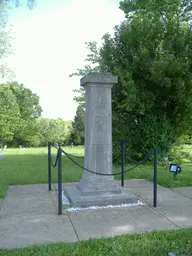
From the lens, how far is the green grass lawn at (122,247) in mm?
3365

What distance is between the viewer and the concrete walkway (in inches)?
158

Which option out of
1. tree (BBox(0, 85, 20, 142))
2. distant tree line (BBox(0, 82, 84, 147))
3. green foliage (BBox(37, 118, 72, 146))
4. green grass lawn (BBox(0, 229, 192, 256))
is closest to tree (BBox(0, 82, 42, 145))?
distant tree line (BBox(0, 82, 84, 147))

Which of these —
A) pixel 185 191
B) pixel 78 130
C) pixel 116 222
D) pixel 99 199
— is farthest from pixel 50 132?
pixel 116 222

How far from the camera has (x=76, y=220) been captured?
4.68 metres

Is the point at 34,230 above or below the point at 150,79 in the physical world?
below

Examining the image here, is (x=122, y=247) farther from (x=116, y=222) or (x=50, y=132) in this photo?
(x=50, y=132)

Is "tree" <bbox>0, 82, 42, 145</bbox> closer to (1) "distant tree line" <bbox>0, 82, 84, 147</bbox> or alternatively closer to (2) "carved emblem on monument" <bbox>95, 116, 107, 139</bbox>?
(1) "distant tree line" <bbox>0, 82, 84, 147</bbox>

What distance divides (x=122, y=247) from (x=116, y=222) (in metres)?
1.08

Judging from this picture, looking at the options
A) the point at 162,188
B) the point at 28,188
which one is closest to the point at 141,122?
the point at 162,188

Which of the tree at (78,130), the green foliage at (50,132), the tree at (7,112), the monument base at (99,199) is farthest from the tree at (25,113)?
the monument base at (99,199)

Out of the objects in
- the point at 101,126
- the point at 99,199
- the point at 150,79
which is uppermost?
the point at 150,79

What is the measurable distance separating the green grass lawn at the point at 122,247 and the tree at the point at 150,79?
7.46 metres

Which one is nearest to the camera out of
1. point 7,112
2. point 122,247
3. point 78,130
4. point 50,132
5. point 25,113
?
point 122,247

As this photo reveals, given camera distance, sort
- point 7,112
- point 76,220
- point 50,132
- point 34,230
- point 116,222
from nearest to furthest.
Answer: point 34,230, point 116,222, point 76,220, point 7,112, point 50,132
